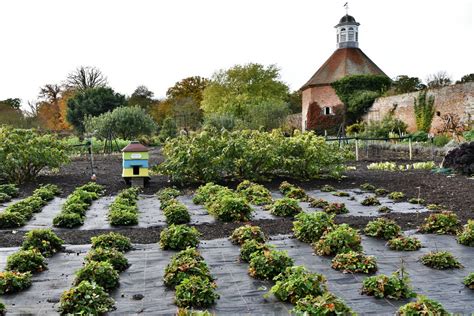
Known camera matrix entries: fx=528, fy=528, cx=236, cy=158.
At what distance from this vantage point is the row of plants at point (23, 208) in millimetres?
8055

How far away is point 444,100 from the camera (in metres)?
25.0

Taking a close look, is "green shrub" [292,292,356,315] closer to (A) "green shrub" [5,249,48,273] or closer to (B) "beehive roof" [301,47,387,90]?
(A) "green shrub" [5,249,48,273]

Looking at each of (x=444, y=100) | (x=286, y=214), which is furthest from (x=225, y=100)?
(x=286, y=214)

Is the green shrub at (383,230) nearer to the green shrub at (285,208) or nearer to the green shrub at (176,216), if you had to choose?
the green shrub at (285,208)

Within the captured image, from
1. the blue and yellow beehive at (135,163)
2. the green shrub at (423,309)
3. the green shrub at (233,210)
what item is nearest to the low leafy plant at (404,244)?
the green shrub at (423,309)

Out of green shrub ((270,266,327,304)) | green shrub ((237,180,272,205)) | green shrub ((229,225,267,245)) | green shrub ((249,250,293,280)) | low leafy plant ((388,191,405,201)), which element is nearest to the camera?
green shrub ((270,266,327,304))

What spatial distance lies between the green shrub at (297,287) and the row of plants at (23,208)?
5.08 metres

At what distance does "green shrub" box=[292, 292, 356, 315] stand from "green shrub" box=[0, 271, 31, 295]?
2.63 metres

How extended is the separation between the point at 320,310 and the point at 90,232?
461cm

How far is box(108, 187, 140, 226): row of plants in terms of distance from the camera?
26.6ft

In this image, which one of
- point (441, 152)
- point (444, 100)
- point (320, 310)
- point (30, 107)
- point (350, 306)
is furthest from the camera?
point (30, 107)

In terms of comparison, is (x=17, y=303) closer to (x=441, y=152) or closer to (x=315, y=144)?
(x=315, y=144)

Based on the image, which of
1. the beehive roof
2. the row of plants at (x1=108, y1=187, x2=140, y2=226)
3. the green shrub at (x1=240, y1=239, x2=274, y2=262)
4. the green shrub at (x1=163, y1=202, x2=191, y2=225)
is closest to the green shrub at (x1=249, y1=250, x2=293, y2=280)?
the green shrub at (x1=240, y1=239, x2=274, y2=262)

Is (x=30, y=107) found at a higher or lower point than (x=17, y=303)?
higher
